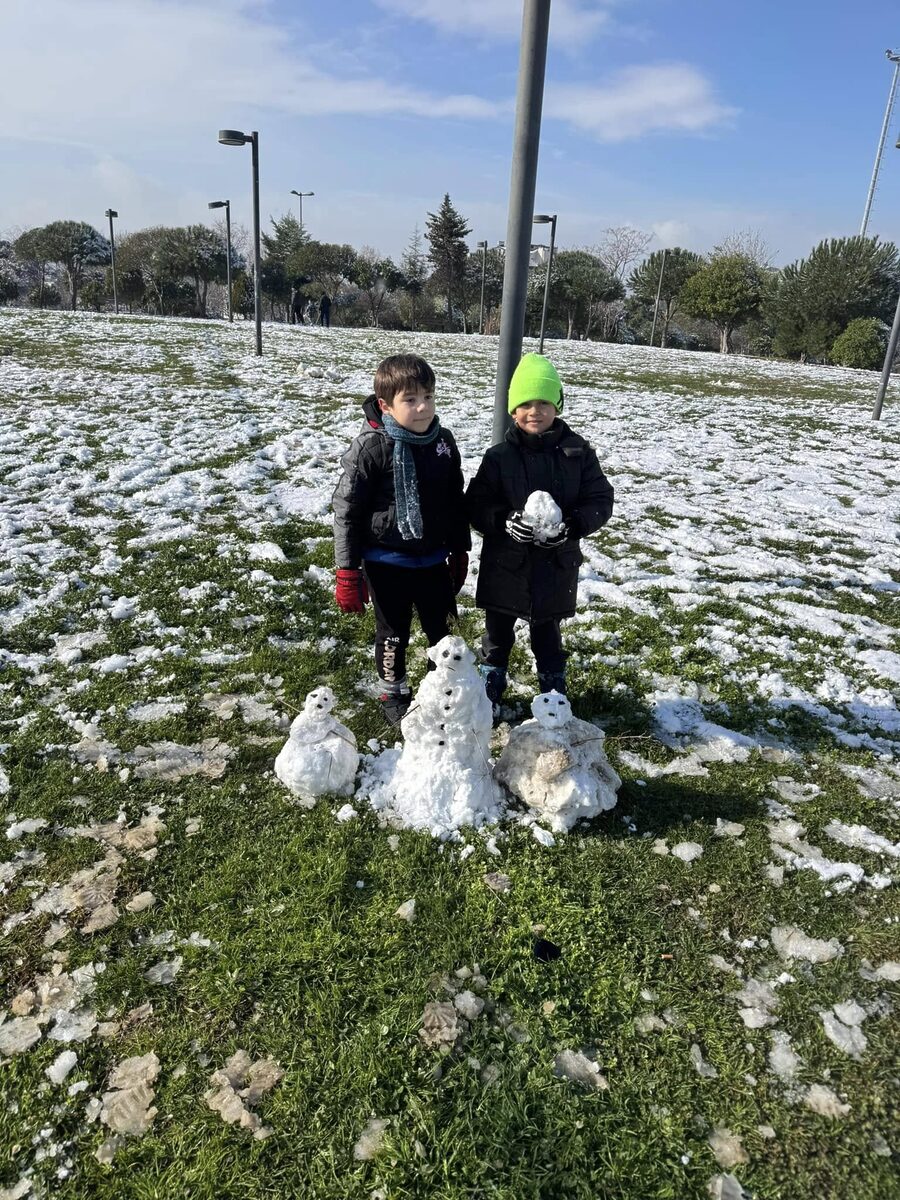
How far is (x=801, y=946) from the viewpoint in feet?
8.13

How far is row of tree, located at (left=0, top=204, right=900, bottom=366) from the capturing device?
107 feet

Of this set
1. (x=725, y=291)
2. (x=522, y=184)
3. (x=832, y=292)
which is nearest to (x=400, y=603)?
(x=522, y=184)

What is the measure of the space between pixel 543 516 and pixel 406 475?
25.4 inches

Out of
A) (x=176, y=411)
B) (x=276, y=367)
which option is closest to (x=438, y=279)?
(x=276, y=367)

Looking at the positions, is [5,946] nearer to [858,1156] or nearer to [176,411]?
[858,1156]

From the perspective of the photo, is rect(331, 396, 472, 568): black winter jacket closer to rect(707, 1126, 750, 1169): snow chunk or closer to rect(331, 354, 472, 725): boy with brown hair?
rect(331, 354, 472, 725): boy with brown hair

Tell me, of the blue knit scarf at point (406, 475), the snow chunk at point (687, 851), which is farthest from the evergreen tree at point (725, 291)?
the snow chunk at point (687, 851)

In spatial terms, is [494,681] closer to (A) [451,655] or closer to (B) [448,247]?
(A) [451,655]

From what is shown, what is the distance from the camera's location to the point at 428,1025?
217cm

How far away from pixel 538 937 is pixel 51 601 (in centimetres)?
401

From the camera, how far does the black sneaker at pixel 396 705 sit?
365 centimetres

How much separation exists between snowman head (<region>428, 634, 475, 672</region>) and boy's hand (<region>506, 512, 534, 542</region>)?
2.10ft

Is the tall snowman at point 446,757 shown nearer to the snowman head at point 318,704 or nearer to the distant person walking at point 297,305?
the snowman head at point 318,704

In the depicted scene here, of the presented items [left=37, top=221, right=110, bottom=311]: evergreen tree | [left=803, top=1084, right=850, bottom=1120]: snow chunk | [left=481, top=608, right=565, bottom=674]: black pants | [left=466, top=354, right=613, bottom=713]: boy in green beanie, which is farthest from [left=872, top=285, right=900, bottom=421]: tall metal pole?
[left=37, top=221, right=110, bottom=311]: evergreen tree
